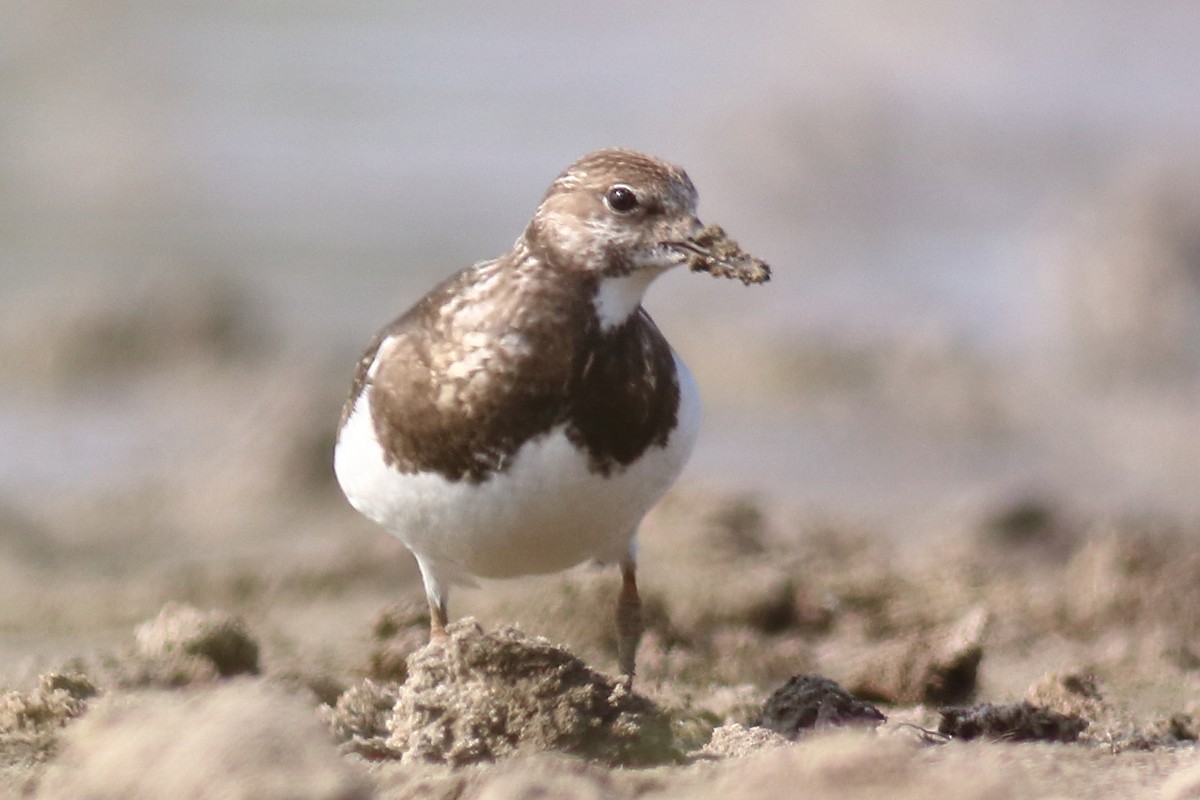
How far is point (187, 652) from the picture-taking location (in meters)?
5.61

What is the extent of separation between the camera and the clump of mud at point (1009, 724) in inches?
199

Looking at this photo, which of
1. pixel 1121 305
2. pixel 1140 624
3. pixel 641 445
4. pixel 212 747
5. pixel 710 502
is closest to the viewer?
pixel 212 747

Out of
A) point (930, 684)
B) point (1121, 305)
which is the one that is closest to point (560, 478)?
point (930, 684)

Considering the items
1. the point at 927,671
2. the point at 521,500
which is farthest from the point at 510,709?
the point at 927,671

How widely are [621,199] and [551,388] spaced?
494 mm

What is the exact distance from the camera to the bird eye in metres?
5.08

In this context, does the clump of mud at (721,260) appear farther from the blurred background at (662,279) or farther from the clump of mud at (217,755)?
the blurred background at (662,279)

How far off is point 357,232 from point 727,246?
1010cm

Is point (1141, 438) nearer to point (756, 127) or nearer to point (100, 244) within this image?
point (756, 127)

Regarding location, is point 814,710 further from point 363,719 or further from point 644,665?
point 644,665

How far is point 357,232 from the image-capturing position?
14.9 meters

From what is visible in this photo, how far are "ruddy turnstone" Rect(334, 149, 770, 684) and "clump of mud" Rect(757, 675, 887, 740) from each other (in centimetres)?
59

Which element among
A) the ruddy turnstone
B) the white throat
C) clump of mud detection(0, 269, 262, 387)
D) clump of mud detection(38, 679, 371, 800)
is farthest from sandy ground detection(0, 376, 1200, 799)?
clump of mud detection(0, 269, 262, 387)

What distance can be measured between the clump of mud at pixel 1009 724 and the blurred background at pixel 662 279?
3.20 metres
